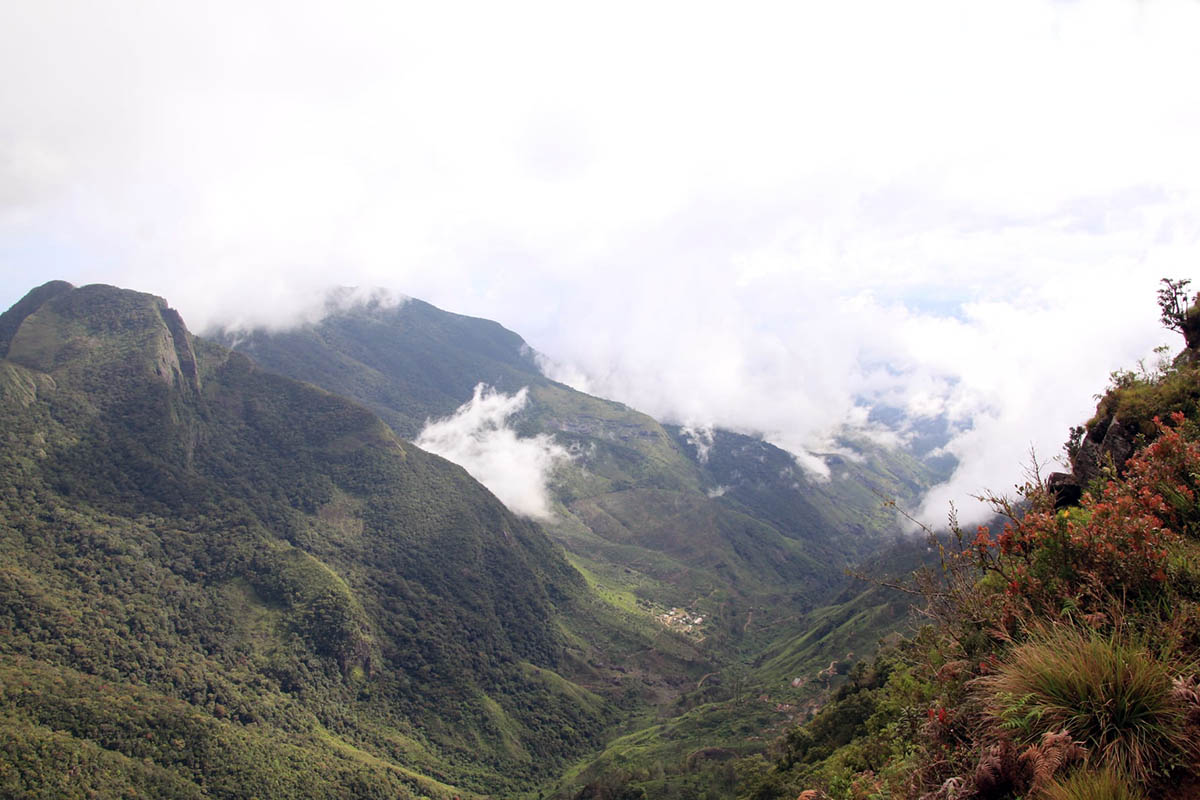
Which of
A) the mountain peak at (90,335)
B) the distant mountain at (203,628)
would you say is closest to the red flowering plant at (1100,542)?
the distant mountain at (203,628)

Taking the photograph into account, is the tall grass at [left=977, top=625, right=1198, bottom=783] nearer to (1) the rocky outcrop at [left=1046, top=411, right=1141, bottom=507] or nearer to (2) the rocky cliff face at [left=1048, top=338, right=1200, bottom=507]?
(2) the rocky cliff face at [left=1048, top=338, right=1200, bottom=507]

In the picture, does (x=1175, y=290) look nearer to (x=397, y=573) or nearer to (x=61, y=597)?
(x=61, y=597)

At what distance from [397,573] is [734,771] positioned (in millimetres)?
130255

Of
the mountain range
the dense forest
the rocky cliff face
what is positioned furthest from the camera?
A: the mountain range

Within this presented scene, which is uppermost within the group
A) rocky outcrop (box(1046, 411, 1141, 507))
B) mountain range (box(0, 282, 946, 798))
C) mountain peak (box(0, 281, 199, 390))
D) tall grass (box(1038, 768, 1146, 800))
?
mountain peak (box(0, 281, 199, 390))

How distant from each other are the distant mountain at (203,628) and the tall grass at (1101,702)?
109 meters

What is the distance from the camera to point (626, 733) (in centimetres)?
15775

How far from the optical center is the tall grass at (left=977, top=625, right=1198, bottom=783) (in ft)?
21.2

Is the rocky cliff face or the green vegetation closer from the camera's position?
the green vegetation

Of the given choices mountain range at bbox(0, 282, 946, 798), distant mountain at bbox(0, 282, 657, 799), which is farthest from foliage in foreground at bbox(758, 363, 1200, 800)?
distant mountain at bbox(0, 282, 657, 799)

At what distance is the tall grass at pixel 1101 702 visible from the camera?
648 centimetres

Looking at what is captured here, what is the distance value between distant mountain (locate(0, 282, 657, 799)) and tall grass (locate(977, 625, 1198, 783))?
4311 inches

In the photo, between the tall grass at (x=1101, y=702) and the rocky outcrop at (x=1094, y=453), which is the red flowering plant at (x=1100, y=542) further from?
the rocky outcrop at (x=1094, y=453)

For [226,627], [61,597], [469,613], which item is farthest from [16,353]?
[469,613]
